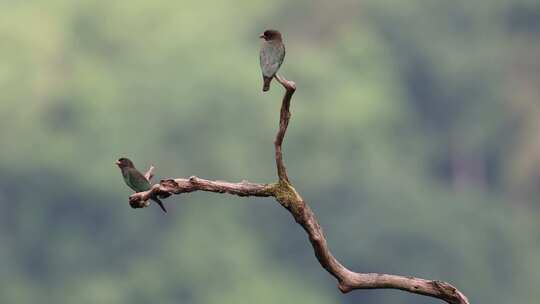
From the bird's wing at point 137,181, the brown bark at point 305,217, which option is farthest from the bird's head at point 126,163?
the brown bark at point 305,217

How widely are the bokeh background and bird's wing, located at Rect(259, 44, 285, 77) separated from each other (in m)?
46.2

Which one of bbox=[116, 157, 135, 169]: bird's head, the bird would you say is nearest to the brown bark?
the bird

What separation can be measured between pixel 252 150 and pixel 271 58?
53.8 metres

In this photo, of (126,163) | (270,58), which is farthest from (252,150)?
(270,58)

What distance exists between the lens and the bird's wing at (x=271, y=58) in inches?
337

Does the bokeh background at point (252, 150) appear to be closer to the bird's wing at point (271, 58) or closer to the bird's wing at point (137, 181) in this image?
the bird's wing at point (137, 181)

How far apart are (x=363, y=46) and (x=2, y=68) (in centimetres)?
1795

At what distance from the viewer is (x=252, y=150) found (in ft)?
205

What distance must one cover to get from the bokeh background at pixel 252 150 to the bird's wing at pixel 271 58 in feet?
152

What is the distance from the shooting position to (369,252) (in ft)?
187

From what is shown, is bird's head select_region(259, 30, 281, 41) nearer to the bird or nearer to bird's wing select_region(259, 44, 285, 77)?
bird's wing select_region(259, 44, 285, 77)

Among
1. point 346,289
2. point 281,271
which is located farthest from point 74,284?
point 346,289

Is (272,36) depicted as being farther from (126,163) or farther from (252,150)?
(252,150)

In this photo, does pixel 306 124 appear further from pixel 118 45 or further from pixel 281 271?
pixel 118 45
